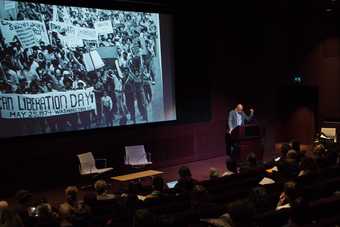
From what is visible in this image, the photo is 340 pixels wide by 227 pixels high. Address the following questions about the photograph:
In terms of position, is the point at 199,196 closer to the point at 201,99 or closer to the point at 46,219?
the point at 46,219

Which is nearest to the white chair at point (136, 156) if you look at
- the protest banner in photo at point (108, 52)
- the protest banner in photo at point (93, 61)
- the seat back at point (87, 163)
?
the seat back at point (87, 163)

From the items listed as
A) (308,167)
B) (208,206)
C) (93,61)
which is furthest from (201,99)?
(208,206)

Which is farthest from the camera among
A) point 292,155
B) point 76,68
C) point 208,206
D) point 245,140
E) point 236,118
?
point 236,118

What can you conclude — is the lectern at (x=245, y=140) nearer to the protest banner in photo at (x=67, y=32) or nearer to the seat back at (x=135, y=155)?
the seat back at (x=135, y=155)

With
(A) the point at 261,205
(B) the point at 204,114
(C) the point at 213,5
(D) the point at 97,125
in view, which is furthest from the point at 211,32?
(A) the point at 261,205

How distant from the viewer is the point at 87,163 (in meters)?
8.46

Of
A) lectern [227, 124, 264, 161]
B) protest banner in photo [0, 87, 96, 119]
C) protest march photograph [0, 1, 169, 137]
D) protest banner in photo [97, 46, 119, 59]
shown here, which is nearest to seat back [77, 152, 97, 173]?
protest march photograph [0, 1, 169, 137]

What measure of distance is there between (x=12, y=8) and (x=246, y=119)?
20.7ft

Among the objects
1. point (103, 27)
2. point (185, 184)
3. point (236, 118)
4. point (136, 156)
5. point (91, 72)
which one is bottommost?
point (136, 156)

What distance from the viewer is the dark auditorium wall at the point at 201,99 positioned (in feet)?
27.8

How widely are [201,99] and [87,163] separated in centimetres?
389

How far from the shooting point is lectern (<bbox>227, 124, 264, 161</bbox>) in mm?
10016

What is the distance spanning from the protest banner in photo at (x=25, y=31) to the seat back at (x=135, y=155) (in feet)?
9.18

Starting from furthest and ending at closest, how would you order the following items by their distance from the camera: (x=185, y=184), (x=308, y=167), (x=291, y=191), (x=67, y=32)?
(x=67, y=32) < (x=308, y=167) < (x=185, y=184) < (x=291, y=191)
